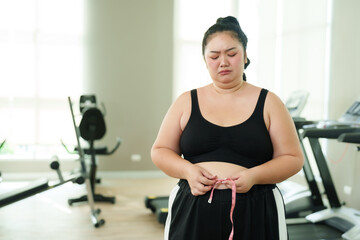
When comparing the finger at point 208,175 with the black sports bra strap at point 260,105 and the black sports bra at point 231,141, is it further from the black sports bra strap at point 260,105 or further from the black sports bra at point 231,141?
the black sports bra strap at point 260,105

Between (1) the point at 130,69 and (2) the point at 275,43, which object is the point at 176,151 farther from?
(1) the point at 130,69

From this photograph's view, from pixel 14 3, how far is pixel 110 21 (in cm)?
133

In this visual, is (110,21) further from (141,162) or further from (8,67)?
(141,162)

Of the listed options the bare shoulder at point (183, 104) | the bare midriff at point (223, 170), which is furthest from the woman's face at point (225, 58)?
the bare midriff at point (223, 170)

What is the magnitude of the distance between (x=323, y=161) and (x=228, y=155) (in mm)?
2179

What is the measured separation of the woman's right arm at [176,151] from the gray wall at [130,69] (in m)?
4.11

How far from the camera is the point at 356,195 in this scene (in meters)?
3.15

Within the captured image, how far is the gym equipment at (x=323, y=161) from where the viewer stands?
234 cm

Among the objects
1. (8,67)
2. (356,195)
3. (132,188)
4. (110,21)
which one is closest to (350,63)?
(356,195)

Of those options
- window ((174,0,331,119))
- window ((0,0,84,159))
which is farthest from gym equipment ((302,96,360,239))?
window ((0,0,84,159))

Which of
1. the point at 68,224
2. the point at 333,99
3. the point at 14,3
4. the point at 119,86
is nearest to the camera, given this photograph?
the point at 68,224

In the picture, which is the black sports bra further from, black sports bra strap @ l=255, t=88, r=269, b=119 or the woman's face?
the woman's face

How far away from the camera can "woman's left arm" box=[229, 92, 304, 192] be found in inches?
39.3

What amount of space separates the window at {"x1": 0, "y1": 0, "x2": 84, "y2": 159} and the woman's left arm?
14.3ft
